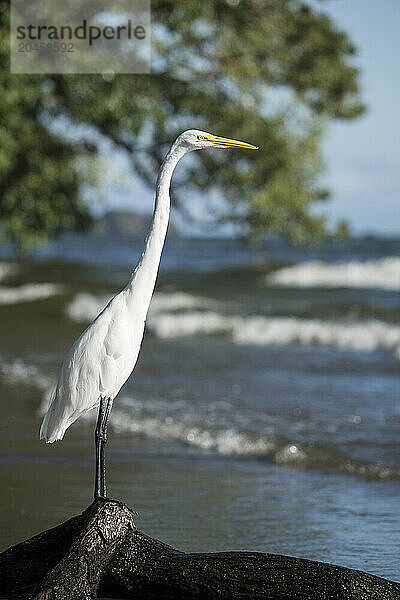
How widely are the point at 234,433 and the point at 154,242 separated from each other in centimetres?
309

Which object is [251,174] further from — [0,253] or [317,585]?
[0,253]

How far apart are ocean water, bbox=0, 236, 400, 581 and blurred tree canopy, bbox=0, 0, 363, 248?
5.77 feet

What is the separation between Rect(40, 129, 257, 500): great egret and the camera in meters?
4.27

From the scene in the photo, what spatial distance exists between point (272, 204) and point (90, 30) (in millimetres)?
2746

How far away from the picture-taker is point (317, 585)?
132 inches

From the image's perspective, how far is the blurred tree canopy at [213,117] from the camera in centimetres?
1032

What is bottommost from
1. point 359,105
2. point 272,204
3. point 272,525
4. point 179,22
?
point 272,525

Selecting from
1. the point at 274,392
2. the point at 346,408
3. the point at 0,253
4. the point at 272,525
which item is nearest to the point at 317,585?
the point at 272,525

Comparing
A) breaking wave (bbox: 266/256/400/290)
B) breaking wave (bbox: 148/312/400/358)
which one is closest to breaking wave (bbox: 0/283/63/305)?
breaking wave (bbox: 148/312/400/358)

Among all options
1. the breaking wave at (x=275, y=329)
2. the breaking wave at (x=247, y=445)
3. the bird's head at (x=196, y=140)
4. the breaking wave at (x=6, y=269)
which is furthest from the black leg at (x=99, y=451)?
the breaking wave at (x=6, y=269)

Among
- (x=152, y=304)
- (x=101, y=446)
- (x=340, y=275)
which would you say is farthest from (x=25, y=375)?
(x=340, y=275)

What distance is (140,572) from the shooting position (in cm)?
360

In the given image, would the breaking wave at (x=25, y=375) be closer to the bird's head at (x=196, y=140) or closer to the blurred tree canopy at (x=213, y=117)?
the blurred tree canopy at (x=213, y=117)

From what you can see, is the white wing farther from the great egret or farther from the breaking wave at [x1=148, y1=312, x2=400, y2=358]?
the breaking wave at [x1=148, y1=312, x2=400, y2=358]
